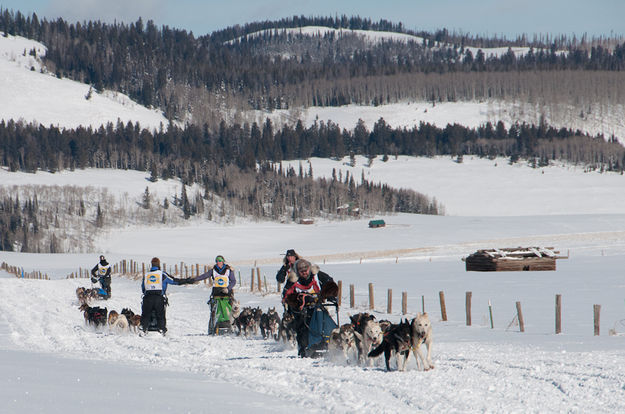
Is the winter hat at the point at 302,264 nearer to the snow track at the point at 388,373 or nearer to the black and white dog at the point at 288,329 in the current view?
the black and white dog at the point at 288,329

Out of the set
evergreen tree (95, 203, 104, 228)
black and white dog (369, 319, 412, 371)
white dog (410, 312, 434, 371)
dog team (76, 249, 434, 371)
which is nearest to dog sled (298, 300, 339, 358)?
dog team (76, 249, 434, 371)

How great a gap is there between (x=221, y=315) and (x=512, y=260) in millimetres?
32433

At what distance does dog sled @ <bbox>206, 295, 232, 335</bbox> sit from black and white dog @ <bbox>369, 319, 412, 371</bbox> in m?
6.74

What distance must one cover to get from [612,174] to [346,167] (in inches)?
2401

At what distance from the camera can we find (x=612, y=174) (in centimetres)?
16888

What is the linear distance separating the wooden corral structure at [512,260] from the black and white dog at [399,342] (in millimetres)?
35797

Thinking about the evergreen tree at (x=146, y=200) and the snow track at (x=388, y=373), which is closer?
the snow track at (x=388, y=373)

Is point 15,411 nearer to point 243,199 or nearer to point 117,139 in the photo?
point 243,199

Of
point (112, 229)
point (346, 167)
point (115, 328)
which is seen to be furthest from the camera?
point (346, 167)

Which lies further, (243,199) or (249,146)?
(249,146)

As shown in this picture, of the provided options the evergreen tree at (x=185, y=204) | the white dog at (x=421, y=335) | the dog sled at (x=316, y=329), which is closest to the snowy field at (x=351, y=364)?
the white dog at (x=421, y=335)

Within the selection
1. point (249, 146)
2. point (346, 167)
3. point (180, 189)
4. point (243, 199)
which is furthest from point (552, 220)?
point (249, 146)

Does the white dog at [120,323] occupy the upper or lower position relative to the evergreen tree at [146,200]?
lower

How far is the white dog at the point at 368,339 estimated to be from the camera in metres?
12.0
